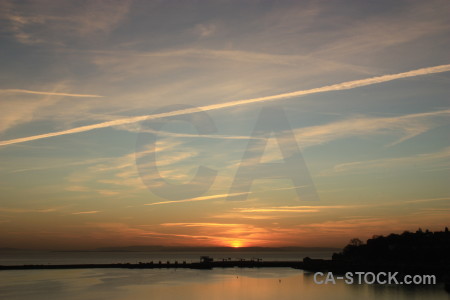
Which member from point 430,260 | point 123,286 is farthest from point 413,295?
point 123,286

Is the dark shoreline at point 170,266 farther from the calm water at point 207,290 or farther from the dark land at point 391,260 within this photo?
the calm water at point 207,290

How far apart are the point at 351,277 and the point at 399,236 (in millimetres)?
49622

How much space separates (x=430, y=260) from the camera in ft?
376

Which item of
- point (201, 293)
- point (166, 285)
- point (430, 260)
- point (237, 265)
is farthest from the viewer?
point (237, 265)

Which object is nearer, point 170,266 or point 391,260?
point 391,260

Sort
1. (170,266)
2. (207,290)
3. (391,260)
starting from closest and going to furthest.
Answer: (207,290), (391,260), (170,266)

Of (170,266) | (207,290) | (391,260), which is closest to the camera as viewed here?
(207,290)

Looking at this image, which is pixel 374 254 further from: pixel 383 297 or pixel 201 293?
pixel 201 293

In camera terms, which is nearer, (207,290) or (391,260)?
(207,290)

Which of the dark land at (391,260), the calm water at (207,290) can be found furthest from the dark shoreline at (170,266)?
the calm water at (207,290)

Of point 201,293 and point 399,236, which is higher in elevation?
point 399,236

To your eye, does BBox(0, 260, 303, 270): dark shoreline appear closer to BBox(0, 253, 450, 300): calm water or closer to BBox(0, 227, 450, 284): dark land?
BBox(0, 227, 450, 284): dark land

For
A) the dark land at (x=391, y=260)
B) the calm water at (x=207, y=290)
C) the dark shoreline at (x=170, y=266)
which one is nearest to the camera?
the calm water at (x=207, y=290)

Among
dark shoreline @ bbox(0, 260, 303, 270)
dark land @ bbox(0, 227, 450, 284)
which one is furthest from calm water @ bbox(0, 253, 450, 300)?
dark shoreline @ bbox(0, 260, 303, 270)
